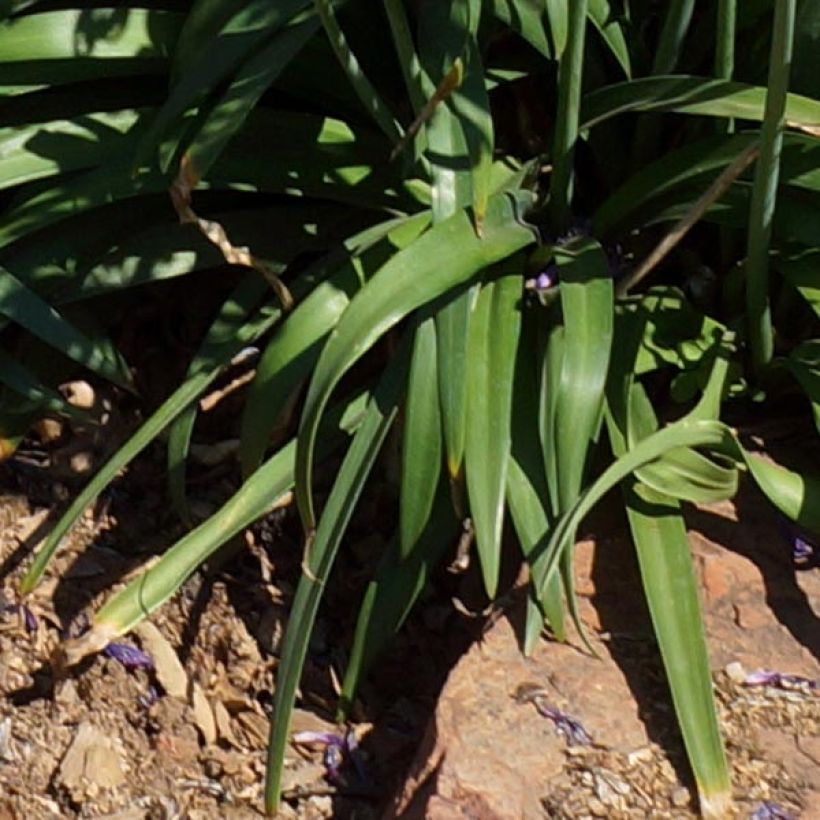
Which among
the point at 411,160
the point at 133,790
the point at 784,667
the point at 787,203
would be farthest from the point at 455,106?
the point at 133,790

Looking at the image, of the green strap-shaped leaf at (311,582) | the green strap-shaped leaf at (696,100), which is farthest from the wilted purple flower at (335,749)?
the green strap-shaped leaf at (696,100)

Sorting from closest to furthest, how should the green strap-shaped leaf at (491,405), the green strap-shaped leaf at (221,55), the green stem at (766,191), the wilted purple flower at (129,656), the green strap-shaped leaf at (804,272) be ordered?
the green stem at (766,191) < the green strap-shaped leaf at (491,405) < the green strap-shaped leaf at (221,55) < the green strap-shaped leaf at (804,272) < the wilted purple flower at (129,656)

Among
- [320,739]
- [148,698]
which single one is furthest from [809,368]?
[148,698]

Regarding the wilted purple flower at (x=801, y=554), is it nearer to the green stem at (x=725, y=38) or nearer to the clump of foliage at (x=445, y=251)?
the clump of foliage at (x=445, y=251)

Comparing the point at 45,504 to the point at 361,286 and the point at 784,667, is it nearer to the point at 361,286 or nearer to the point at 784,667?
the point at 361,286

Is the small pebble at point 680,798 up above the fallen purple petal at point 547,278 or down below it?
below

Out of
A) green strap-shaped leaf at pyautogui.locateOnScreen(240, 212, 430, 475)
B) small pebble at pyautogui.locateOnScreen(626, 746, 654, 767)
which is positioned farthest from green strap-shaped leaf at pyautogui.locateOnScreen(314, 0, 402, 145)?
small pebble at pyautogui.locateOnScreen(626, 746, 654, 767)

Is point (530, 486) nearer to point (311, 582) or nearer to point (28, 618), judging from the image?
point (311, 582)
